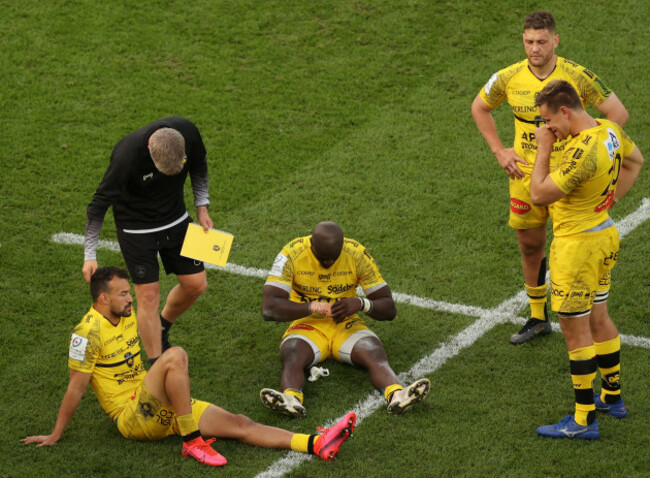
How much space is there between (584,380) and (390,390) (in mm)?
1454

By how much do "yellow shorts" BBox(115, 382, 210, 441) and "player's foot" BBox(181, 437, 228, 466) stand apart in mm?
189

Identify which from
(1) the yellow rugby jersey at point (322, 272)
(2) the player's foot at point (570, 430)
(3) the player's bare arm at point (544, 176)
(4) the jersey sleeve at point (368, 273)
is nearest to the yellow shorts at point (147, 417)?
(1) the yellow rugby jersey at point (322, 272)

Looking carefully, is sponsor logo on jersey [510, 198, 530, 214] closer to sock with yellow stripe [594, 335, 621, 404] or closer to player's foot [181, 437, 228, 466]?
sock with yellow stripe [594, 335, 621, 404]

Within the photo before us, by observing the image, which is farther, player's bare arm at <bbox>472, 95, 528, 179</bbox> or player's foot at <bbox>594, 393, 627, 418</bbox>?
player's bare arm at <bbox>472, 95, 528, 179</bbox>

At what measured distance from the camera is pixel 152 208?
770 cm

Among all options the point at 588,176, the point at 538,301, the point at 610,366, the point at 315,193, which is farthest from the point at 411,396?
the point at 315,193

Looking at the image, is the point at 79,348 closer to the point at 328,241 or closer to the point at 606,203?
the point at 328,241

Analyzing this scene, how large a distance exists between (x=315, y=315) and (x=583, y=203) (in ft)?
8.07

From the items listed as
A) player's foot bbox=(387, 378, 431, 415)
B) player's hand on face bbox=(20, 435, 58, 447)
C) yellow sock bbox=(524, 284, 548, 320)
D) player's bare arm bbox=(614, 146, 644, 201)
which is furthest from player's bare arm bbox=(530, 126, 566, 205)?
player's hand on face bbox=(20, 435, 58, 447)

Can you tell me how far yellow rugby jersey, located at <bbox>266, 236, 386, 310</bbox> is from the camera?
800cm

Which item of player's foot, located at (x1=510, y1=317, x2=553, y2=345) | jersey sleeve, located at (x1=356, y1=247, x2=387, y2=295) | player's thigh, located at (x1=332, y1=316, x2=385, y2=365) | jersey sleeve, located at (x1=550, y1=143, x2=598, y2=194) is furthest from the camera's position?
player's foot, located at (x1=510, y1=317, x2=553, y2=345)

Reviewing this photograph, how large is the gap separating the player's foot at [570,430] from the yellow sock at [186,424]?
8.09 ft

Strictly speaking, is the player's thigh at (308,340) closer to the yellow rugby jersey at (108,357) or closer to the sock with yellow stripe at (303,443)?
the sock with yellow stripe at (303,443)

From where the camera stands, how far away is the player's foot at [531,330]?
844cm
